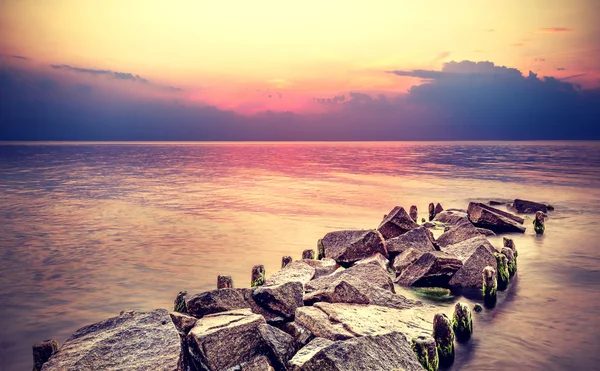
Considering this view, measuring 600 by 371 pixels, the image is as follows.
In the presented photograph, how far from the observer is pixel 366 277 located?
9.71m

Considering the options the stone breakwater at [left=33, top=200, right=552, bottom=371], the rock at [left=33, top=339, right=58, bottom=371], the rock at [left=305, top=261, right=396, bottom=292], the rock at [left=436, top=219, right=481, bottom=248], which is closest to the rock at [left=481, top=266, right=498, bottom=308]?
the stone breakwater at [left=33, top=200, right=552, bottom=371]

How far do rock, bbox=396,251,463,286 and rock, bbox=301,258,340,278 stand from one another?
179cm

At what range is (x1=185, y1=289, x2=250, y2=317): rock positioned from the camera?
752 cm

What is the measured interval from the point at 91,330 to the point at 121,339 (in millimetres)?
724

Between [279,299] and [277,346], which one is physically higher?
[279,299]

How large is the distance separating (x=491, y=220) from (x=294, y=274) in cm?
1064

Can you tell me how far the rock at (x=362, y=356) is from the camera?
17.0ft

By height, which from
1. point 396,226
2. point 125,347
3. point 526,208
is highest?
point 396,226

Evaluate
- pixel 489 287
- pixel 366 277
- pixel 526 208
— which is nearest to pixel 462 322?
pixel 366 277

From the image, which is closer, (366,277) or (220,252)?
(366,277)

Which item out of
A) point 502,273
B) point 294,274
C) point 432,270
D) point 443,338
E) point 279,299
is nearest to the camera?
point 443,338

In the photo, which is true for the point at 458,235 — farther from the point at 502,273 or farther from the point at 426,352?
the point at 426,352

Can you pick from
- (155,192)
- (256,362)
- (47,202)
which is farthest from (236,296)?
(155,192)

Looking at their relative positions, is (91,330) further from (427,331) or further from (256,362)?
(427,331)
